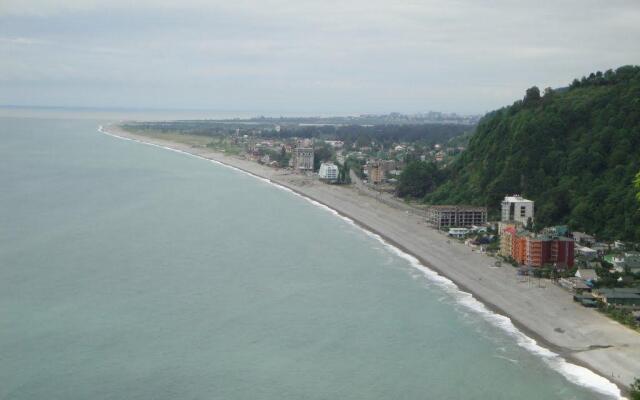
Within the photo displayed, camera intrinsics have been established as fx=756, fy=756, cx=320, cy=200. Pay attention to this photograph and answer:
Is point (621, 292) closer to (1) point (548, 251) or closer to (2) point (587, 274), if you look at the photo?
(2) point (587, 274)

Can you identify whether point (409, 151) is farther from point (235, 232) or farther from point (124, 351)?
point (124, 351)

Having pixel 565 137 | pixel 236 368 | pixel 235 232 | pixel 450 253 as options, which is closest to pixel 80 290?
pixel 236 368

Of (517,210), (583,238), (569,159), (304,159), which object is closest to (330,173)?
(304,159)

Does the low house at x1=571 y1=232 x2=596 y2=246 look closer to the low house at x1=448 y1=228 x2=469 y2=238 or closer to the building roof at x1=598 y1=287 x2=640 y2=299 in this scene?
the low house at x1=448 y1=228 x2=469 y2=238

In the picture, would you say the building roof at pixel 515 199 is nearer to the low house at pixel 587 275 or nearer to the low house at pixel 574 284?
the low house at pixel 587 275

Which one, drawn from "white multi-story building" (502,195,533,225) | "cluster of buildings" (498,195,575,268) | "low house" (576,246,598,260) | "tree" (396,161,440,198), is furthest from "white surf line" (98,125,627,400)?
"tree" (396,161,440,198)

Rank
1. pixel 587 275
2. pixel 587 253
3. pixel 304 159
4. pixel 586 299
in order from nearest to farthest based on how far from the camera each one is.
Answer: pixel 586 299 < pixel 587 275 < pixel 587 253 < pixel 304 159
